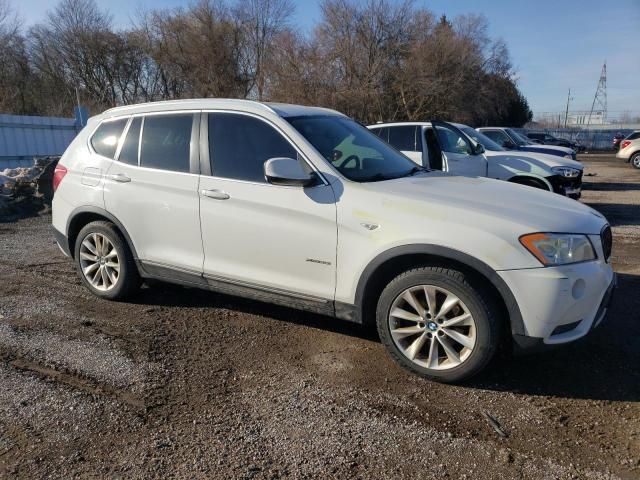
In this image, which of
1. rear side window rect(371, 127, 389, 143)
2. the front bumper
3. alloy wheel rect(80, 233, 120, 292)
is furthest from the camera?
rear side window rect(371, 127, 389, 143)

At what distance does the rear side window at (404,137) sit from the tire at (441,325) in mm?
5490

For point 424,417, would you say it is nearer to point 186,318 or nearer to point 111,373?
point 111,373

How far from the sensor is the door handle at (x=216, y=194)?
13.3 feet

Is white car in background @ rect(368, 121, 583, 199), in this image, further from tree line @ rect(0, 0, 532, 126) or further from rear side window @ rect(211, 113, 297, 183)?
tree line @ rect(0, 0, 532, 126)

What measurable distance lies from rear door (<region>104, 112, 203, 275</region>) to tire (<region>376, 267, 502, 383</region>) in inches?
67.4

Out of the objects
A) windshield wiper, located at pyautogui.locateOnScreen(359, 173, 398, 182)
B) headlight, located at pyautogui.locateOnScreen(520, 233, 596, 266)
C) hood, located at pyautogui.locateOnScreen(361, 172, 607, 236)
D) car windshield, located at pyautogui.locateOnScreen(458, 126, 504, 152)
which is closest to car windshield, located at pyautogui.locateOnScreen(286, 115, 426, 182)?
windshield wiper, located at pyautogui.locateOnScreen(359, 173, 398, 182)

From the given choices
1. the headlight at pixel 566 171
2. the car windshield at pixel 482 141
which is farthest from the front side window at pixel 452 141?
the headlight at pixel 566 171

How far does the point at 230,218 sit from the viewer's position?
4.04m

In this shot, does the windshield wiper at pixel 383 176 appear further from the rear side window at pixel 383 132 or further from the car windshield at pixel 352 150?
the rear side window at pixel 383 132

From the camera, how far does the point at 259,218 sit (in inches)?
154

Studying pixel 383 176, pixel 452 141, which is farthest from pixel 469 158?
pixel 383 176

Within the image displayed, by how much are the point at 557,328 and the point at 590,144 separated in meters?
53.0

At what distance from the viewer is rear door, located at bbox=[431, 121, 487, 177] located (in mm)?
8922

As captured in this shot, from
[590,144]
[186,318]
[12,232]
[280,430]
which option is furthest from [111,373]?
[590,144]
